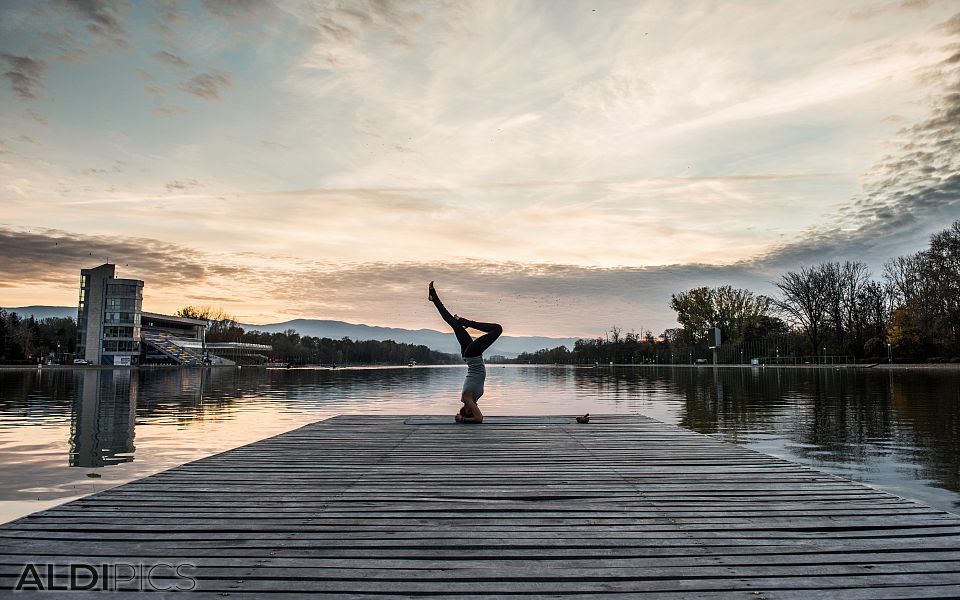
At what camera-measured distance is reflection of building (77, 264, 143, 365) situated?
330 feet

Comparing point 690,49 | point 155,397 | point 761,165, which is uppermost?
point 690,49

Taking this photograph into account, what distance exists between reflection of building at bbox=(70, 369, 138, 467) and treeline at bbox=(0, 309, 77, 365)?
2978 inches

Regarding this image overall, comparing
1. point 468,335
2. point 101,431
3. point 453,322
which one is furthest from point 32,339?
point 468,335

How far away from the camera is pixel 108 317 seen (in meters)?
102

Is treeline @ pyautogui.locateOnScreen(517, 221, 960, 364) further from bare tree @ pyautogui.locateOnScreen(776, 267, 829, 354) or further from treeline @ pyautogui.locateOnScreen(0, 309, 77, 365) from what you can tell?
treeline @ pyautogui.locateOnScreen(0, 309, 77, 365)

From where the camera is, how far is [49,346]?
367 feet

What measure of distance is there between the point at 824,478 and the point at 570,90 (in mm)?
19887

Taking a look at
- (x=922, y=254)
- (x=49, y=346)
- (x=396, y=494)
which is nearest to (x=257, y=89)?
(x=396, y=494)

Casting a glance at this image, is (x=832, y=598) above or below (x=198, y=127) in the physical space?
below

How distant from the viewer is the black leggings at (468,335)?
12.8 metres

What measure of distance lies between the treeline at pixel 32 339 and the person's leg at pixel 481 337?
97.9 meters

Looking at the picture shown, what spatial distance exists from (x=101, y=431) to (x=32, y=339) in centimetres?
11209

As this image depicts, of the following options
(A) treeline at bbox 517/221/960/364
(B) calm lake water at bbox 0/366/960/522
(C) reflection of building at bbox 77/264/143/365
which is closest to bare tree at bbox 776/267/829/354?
(A) treeline at bbox 517/221/960/364

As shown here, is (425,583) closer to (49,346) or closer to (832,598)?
(832,598)
